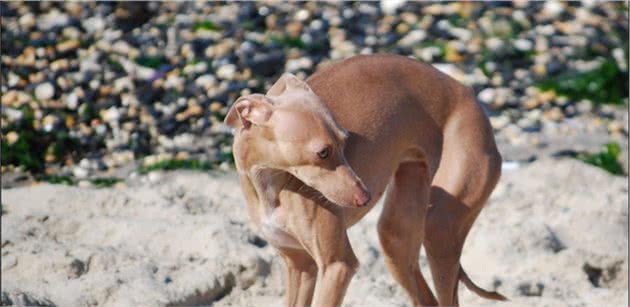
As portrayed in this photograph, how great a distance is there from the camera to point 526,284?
21.0ft

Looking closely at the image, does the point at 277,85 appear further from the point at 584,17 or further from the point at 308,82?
the point at 584,17

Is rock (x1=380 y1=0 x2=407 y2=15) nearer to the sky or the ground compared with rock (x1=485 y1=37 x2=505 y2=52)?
nearer to the sky

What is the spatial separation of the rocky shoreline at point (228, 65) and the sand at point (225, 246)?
754 millimetres

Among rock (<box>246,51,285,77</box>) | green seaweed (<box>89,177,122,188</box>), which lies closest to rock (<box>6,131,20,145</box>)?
green seaweed (<box>89,177,122,188</box>)

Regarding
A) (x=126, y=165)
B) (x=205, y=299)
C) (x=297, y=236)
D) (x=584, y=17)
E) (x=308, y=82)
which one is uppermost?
(x=308, y=82)

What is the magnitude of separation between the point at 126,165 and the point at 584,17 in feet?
16.3

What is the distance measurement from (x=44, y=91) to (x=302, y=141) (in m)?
5.39

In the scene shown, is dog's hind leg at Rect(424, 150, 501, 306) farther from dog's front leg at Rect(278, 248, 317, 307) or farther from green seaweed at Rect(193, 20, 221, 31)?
green seaweed at Rect(193, 20, 221, 31)

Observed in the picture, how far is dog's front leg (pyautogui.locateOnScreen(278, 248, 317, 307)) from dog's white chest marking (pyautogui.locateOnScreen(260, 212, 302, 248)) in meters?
0.18

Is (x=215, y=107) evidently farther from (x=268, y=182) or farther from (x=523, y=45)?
(x=268, y=182)

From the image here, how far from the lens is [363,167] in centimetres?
444

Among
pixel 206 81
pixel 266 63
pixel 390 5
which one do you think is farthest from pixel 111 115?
pixel 390 5

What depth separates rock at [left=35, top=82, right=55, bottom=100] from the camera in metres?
9.00

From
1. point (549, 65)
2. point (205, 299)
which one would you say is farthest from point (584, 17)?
point (205, 299)
